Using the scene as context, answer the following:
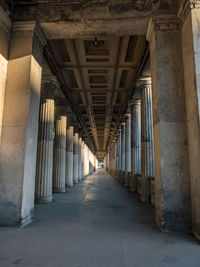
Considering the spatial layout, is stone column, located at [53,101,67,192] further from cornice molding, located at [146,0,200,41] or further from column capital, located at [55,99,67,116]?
cornice molding, located at [146,0,200,41]

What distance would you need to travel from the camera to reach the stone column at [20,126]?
519 centimetres

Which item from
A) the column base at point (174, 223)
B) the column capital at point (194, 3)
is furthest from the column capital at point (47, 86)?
the column base at point (174, 223)

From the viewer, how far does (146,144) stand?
968 cm

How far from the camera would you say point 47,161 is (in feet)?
30.8

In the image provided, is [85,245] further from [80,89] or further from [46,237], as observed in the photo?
[80,89]

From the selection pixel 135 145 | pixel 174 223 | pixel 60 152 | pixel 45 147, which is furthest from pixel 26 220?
pixel 135 145

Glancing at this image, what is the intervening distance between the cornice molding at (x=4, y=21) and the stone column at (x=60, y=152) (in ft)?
25.0

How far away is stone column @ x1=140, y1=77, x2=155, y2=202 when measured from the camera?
9562 mm

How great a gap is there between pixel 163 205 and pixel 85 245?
214 centimetres

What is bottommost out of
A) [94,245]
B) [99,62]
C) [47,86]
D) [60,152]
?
[94,245]

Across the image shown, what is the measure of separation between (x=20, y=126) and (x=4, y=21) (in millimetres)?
3098

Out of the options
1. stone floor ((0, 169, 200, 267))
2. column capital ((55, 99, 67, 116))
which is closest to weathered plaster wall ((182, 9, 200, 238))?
stone floor ((0, 169, 200, 267))

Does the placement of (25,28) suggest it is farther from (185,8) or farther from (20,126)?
(185,8)

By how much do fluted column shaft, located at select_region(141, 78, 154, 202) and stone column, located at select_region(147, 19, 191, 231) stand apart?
4.25 metres
